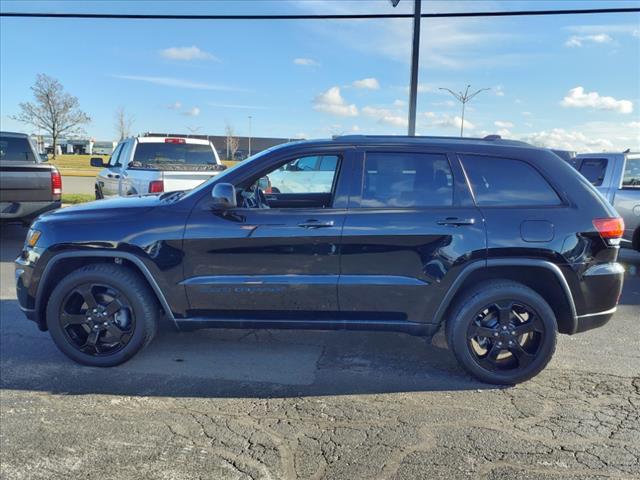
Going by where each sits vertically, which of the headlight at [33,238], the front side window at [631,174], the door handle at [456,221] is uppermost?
the front side window at [631,174]

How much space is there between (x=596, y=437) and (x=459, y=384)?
3.17 ft

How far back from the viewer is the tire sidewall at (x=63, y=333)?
385 centimetres

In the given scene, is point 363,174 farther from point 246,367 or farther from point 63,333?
point 63,333

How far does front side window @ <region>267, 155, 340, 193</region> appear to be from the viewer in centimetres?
405

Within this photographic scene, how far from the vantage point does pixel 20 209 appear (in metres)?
8.76

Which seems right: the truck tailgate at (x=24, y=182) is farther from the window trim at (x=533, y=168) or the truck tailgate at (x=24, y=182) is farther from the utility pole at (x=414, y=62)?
the utility pole at (x=414, y=62)

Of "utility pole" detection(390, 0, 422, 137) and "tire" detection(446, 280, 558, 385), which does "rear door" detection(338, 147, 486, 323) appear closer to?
"tire" detection(446, 280, 558, 385)

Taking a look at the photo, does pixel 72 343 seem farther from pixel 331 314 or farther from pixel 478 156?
pixel 478 156

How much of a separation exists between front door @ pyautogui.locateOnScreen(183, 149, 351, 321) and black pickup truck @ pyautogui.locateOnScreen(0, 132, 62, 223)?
6516 mm

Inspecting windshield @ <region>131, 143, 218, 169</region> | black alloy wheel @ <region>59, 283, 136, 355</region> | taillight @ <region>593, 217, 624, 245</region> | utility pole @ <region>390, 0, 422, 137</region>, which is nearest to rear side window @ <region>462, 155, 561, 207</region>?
taillight @ <region>593, 217, 624, 245</region>

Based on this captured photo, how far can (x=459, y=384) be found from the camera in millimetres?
3773

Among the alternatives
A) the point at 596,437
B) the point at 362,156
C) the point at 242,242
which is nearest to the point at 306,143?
the point at 362,156

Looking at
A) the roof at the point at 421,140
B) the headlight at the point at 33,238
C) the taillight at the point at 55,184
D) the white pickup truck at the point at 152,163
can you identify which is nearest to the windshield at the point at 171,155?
the white pickup truck at the point at 152,163

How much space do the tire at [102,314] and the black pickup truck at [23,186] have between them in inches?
231
